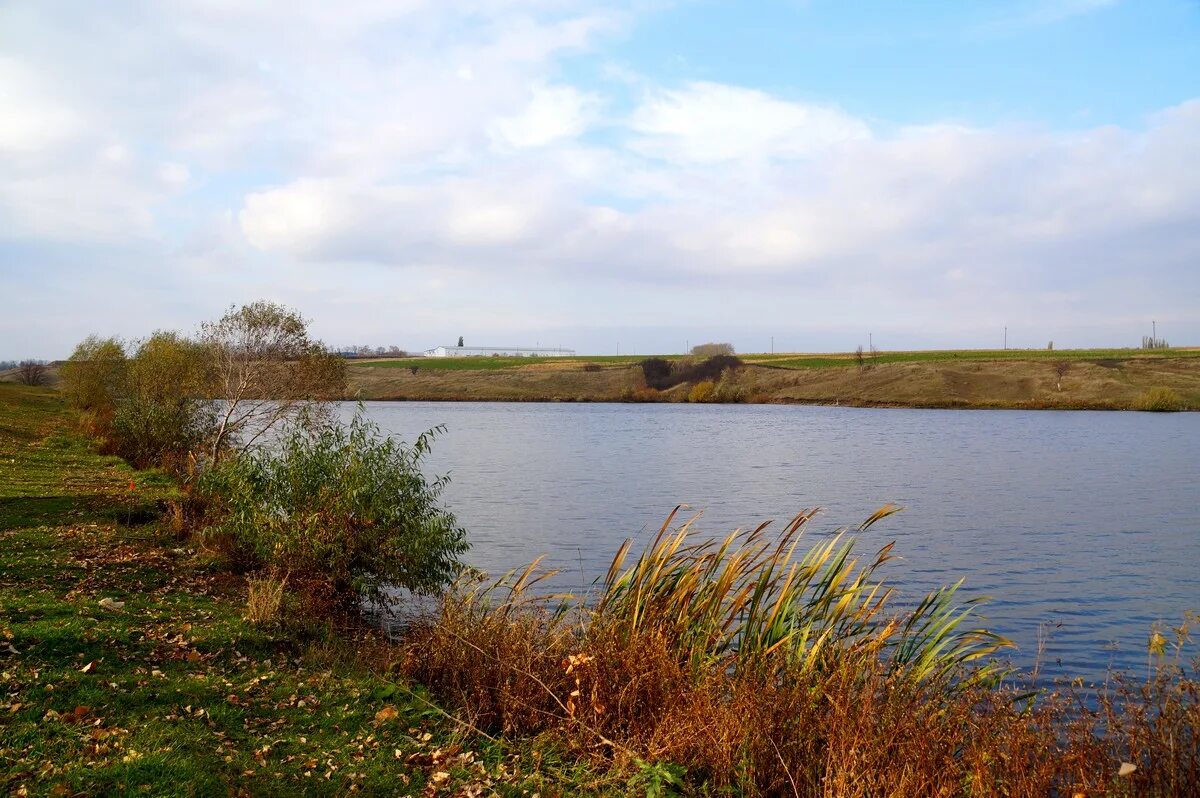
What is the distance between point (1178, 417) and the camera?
77.9 meters

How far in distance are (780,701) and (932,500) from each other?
85.7 feet

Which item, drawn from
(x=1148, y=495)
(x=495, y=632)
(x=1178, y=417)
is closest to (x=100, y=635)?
(x=495, y=632)

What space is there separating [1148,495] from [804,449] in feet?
65.1

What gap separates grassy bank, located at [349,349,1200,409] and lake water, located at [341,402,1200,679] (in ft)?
88.7

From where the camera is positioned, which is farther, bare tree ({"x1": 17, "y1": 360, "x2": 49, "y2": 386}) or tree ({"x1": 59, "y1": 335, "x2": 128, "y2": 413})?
bare tree ({"x1": 17, "y1": 360, "x2": 49, "y2": 386})

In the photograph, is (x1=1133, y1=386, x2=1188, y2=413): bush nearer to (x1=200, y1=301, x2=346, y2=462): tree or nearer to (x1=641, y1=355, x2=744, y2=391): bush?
(x1=641, y1=355, x2=744, y2=391): bush

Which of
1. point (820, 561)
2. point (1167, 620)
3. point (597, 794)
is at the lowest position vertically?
point (1167, 620)

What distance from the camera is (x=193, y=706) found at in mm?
8680

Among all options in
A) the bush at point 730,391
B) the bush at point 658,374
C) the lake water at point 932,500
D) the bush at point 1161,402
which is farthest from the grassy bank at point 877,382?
the lake water at point 932,500

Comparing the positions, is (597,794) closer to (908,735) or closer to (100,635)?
(908,735)

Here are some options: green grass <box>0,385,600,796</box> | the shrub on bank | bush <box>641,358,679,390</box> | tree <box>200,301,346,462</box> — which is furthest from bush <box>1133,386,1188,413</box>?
green grass <box>0,385,600,796</box>

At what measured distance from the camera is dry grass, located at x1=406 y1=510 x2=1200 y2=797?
663 centimetres

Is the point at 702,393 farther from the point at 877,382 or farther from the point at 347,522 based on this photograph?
the point at 347,522

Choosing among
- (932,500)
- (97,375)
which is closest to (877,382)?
(932,500)
